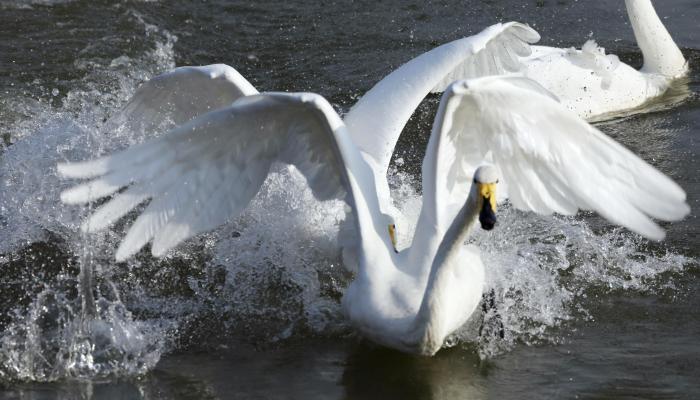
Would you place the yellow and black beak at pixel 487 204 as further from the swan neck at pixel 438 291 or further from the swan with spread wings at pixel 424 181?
the swan neck at pixel 438 291

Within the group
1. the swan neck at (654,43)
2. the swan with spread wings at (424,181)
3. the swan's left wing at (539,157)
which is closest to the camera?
the swan's left wing at (539,157)

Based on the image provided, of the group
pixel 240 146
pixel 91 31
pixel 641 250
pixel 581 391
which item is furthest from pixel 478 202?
pixel 91 31

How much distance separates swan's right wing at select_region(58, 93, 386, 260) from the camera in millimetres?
5957

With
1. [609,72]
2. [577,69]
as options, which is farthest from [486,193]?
[609,72]

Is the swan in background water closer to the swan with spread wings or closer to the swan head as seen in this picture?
the swan with spread wings

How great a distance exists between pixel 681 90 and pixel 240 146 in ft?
18.5

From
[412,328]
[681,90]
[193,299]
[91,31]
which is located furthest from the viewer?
[91,31]

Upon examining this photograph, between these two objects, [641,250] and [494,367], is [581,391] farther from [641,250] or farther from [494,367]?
[641,250]

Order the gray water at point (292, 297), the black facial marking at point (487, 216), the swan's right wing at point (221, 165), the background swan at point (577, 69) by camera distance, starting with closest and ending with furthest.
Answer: the black facial marking at point (487, 216) → the gray water at point (292, 297) → the swan's right wing at point (221, 165) → the background swan at point (577, 69)

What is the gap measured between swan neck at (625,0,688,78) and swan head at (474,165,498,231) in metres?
6.05

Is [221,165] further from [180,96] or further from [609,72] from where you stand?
[609,72]

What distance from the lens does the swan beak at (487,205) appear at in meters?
5.13

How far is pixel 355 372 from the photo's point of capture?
5898 mm

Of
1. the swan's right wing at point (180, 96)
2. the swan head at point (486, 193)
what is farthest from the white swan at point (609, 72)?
the swan head at point (486, 193)
